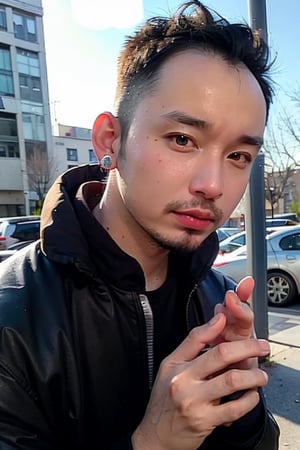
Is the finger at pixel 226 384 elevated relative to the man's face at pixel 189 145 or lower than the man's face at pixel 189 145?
lower

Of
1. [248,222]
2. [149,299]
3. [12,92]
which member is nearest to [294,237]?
[248,222]

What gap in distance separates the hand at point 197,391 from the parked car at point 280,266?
6845 mm

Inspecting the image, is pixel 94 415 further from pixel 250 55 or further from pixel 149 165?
pixel 250 55

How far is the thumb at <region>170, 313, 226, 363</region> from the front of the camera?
0.98m

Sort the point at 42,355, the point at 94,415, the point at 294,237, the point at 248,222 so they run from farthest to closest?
the point at 294,237
the point at 248,222
the point at 94,415
the point at 42,355

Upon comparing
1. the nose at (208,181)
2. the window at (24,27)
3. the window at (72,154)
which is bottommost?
the nose at (208,181)

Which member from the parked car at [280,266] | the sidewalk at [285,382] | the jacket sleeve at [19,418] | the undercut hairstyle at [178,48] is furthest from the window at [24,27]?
the jacket sleeve at [19,418]

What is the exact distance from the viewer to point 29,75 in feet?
109

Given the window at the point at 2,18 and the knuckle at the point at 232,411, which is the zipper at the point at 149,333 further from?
the window at the point at 2,18

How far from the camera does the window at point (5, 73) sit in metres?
31.4

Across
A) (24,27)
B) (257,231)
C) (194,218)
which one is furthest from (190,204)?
(24,27)

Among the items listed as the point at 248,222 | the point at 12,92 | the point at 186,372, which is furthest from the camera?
the point at 12,92

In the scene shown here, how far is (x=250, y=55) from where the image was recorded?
1317 millimetres

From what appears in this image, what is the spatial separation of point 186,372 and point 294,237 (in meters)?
7.67
